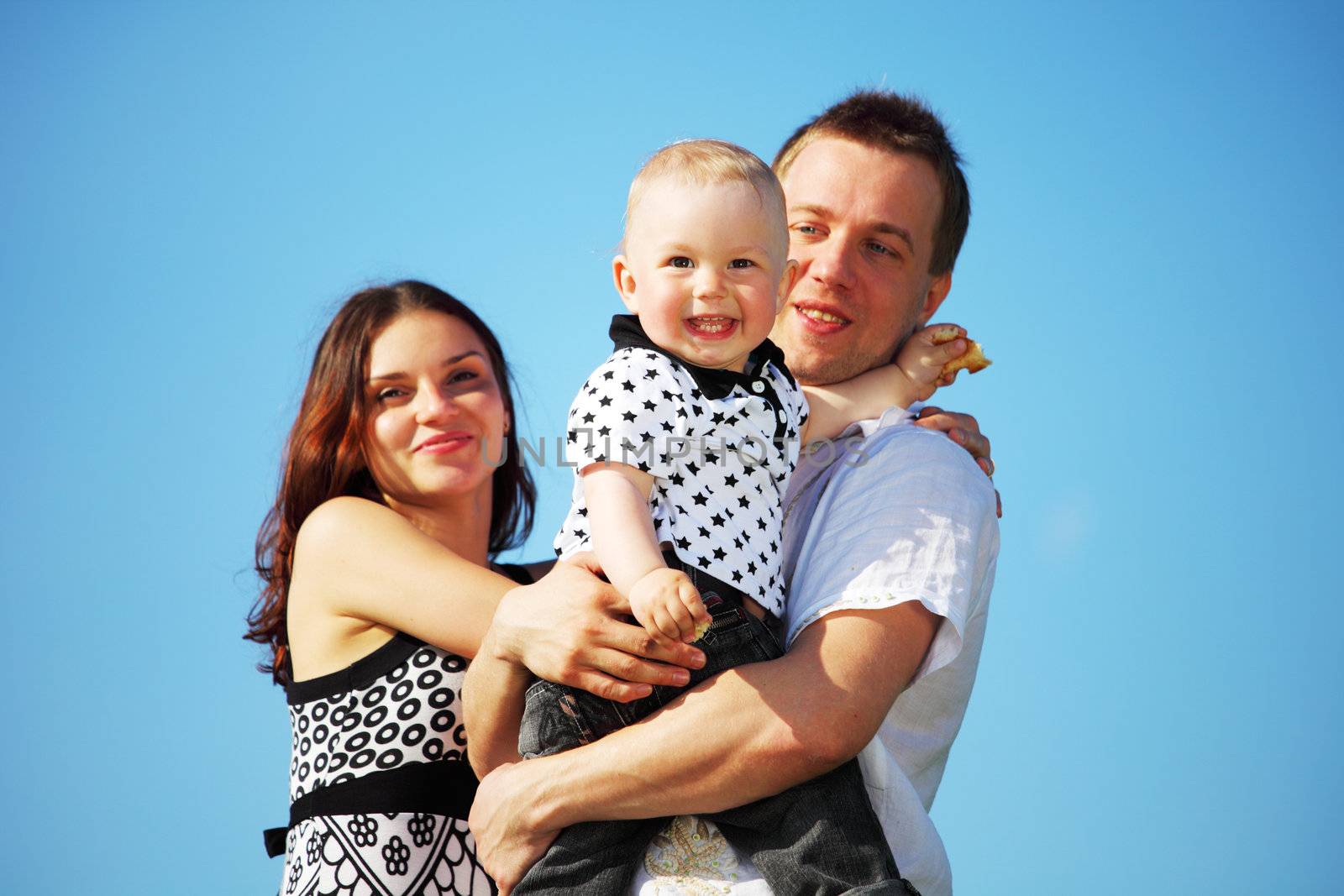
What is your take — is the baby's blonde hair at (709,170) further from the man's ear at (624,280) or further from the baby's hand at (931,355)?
the baby's hand at (931,355)

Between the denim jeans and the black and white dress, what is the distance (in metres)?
0.84

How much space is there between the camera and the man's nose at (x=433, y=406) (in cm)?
354

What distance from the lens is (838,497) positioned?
2570 millimetres

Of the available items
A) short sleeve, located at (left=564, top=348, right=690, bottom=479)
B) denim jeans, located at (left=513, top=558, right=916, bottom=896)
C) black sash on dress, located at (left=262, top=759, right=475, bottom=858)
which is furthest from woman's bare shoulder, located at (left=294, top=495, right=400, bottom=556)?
short sleeve, located at (left=564, top=348, right=690, bottom=479)

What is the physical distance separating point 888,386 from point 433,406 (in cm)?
135

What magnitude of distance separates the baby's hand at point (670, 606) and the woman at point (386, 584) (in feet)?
3.79

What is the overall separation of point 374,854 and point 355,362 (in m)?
1.43

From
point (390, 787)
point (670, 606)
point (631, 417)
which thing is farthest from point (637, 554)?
point (390, 787)

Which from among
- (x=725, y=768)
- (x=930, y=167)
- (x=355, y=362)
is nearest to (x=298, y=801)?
(x=355, y=362)

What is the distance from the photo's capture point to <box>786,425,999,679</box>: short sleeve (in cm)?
230

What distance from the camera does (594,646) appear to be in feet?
6.96

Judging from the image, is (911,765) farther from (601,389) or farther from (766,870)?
(601,389)

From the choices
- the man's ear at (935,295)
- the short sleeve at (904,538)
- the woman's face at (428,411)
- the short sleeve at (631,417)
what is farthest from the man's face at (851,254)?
the short sleeve at (631,417)

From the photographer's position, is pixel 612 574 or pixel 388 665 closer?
pixel 612 574
